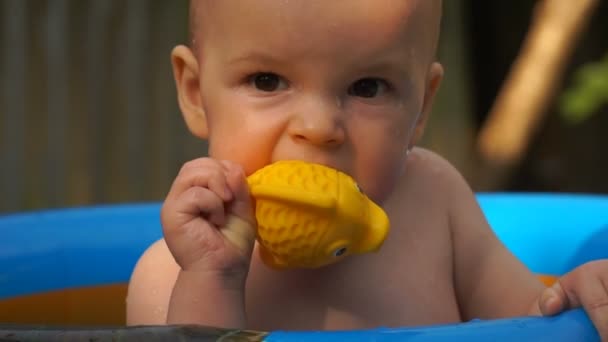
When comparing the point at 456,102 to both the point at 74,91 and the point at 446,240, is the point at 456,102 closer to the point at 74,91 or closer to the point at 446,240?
the point at 74,91

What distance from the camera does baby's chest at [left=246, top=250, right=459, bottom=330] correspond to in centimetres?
161

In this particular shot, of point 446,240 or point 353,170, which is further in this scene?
point 446,240

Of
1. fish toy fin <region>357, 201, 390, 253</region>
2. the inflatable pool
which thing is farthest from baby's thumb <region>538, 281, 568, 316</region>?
the inflatable pool

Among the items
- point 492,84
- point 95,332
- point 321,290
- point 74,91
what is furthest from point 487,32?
point 95,332

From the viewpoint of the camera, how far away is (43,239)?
2219 millimetres

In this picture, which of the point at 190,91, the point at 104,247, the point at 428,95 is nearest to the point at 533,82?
the point at 104,247

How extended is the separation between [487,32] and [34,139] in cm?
235

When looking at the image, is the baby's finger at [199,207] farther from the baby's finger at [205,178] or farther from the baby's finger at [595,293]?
the baby's finger at [595,293]

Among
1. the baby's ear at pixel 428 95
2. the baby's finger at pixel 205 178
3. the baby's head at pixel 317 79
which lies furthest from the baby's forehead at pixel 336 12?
the baby's finger at pixel 205 178

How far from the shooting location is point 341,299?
164cm

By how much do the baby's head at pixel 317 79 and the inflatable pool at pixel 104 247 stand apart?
0.69m

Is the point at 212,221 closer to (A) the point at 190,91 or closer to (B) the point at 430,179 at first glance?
(A) the point at 190,91

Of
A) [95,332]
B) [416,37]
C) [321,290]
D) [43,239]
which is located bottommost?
[43,239]

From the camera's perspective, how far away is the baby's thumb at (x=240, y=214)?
4.74 ft
